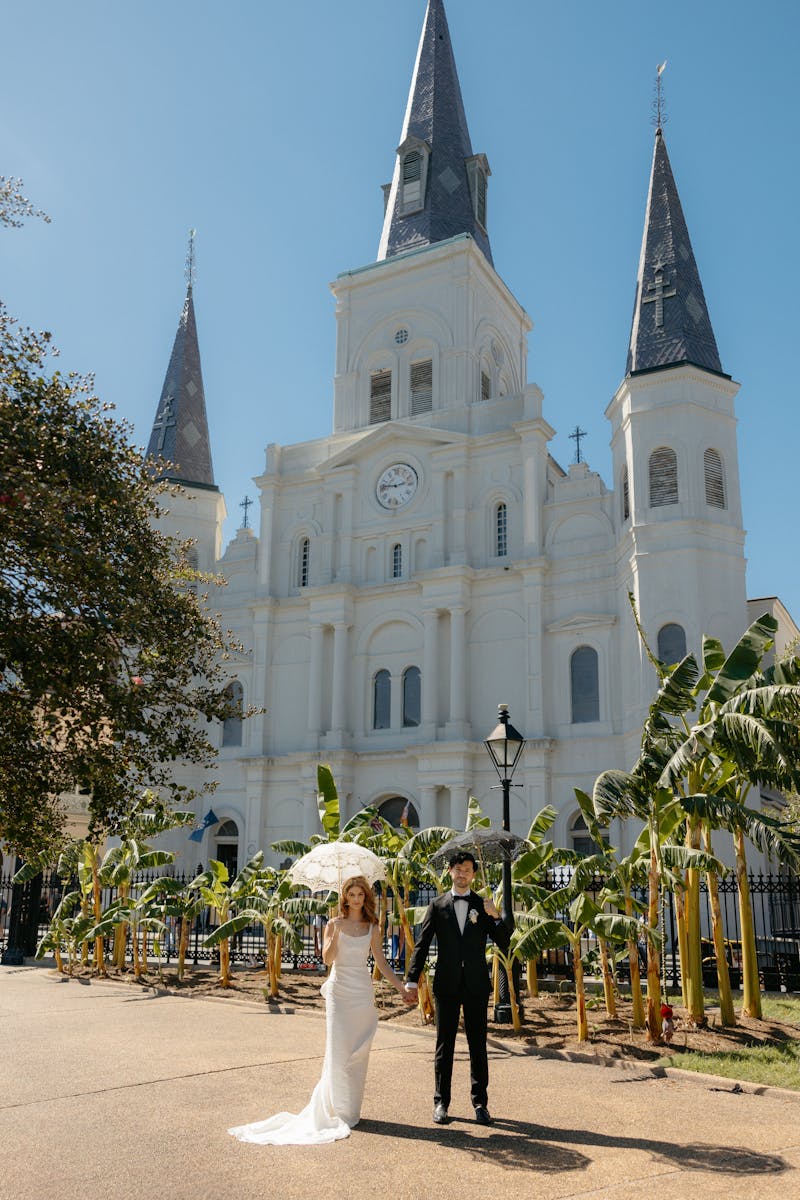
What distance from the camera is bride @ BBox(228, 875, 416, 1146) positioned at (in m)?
7.02

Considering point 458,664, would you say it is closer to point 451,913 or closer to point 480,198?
point 480,198

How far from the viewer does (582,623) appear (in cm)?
3200

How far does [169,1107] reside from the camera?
7.95m

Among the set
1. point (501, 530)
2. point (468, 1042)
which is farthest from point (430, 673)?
point (468, 1042)

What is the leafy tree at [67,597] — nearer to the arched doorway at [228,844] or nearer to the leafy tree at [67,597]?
the leafy tree at [67,597]

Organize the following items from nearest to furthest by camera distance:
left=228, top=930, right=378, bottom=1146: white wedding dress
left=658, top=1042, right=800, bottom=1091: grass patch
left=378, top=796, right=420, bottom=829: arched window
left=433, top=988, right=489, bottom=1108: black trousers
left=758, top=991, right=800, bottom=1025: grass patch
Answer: left=228, top=930, right=378, bottom=1146: white wedding dress < left=433, top=988, right=489, bottom=1108: black trousers < left=658, top=1042, right=800, bottom=1091: grass patch < left=758, top=991, right=800, bottom=1025: grass patch < left=378, top=796, right=420, bottom=829: arched window

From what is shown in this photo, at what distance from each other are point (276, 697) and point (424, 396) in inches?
494

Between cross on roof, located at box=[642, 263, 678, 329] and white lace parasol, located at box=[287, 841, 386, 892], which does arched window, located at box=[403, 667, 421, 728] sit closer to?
cross on roof, located at box=[642, 263, 678, 329]

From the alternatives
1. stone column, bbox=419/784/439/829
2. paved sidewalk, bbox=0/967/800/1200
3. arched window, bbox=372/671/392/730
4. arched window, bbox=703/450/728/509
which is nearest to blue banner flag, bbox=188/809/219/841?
arched window, bbox=372/671/392/730

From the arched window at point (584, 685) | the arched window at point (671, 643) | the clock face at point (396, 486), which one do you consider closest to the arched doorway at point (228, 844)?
the clock face at point (396, 486)

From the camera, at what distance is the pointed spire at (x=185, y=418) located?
139 ft

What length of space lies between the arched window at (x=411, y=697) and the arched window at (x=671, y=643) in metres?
9.17

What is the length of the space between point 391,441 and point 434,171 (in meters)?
13.7

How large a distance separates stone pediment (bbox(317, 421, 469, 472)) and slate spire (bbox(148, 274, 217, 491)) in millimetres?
6819
